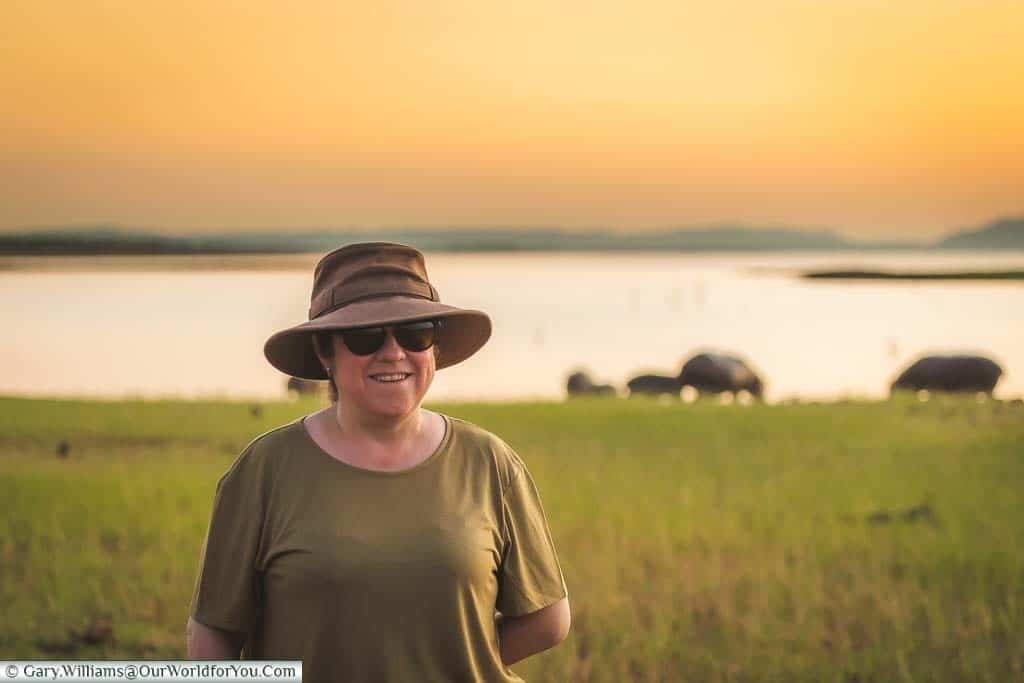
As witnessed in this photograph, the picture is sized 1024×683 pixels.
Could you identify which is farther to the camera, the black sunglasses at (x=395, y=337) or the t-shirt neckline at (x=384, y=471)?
the black sunglasses at (x=395, y=337)

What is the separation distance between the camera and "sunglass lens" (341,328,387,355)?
391cm

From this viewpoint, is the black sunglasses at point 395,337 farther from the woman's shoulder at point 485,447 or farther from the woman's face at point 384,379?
the woman's shoulder at point 485,447

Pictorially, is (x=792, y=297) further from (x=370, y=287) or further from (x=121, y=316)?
(x=370, y=287)

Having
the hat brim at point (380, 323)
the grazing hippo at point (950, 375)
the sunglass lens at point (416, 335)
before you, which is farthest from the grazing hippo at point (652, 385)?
the sunglass lens at point (416, 335)

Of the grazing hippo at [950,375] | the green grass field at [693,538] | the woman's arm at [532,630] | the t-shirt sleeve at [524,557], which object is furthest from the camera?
the grazing hippo at [950,375]

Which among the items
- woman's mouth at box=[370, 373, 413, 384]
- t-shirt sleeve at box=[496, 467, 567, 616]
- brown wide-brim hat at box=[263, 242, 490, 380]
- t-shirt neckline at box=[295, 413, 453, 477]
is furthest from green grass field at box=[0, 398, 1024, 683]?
woman's mouth at box=[370, 373, 413, 384]

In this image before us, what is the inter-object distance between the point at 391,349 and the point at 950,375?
3430cm

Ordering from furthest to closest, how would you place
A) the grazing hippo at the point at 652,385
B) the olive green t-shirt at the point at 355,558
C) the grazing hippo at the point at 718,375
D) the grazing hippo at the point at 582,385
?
the grazing hippo at the point at 718,375 < the grazing hippo at the point at 582,385 < the grazing hippo at the point at 652,385 < the olive green t-shirt at the point at 355,558

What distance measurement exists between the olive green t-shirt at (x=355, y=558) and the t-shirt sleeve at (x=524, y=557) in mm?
67

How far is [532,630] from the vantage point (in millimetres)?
4152

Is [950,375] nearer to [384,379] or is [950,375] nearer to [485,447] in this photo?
[485,447]

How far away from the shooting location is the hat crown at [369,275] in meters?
4.02

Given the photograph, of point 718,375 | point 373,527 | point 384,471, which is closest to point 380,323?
point 384,471

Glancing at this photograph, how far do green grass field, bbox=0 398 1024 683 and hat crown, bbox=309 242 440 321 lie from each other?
5.00 meters
